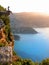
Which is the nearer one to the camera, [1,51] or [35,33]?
[1,51]

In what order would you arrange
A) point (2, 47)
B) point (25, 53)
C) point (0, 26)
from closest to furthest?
point (2, 47) < point (0, 26) < point (25, 53)

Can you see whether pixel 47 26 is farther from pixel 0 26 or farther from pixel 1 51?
pixel 1 51

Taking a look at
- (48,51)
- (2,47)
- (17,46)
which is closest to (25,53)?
(17,46)

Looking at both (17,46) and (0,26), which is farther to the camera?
(17,46)

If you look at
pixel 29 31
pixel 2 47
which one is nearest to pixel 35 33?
pixel 29 31

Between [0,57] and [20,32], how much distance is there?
31.6 meters

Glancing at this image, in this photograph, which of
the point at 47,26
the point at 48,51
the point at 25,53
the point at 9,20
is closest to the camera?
the point at 9,20

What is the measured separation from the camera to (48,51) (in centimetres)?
4994

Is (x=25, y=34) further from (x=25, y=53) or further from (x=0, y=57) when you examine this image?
(x=0, y=57)

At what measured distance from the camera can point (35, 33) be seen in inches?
2061

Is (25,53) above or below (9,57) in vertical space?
below

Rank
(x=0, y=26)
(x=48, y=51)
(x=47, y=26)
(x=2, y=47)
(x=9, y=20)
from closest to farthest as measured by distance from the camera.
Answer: (x=2, y=47)
(x=0, y=26)
(x=9, y=20)
(x=48, y=51)
(x=47, y=26)

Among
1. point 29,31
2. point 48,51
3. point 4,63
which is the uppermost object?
point 4,63

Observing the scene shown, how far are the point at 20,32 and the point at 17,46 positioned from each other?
4.69 m
